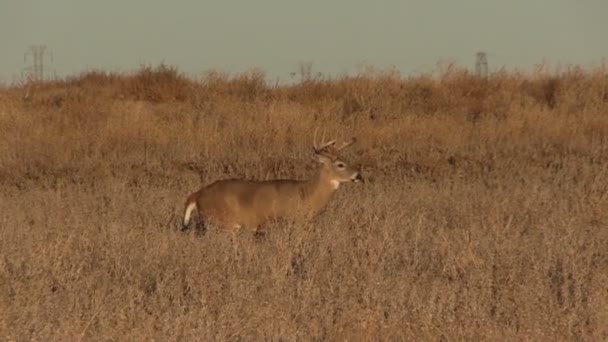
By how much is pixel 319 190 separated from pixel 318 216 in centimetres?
68

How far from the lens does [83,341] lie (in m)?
5.52

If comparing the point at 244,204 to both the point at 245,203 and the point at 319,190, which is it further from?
the point at 319,190

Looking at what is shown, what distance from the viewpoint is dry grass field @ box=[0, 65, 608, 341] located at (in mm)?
6105

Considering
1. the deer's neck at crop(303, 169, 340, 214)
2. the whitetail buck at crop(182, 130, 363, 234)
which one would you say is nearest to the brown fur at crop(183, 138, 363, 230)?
the whitetail buck at crop(182, 130, 363, 234)

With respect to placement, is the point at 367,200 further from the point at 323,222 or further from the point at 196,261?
the point at 196,261

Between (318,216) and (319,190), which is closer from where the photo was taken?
(318,216)

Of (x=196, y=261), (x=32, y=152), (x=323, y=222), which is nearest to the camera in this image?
(x=196, y=261)

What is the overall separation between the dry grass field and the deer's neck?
0.20 m

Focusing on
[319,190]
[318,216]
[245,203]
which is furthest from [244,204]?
[319,190]

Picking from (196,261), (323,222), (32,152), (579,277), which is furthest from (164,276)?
(32,152)

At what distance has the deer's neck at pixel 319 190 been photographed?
37.8ft

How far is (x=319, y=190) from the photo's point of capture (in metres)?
11.8

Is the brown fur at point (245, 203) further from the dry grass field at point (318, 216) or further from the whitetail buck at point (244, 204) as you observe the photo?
the dry grass field at point (318, 216)

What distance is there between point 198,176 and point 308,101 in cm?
403
